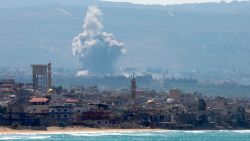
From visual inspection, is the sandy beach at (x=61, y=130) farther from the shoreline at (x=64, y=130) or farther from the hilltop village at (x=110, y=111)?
the hilltop village at (x=110, y=111)

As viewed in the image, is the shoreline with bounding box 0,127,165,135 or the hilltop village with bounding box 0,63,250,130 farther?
the hilltop village with bounding box 0,63,250,130

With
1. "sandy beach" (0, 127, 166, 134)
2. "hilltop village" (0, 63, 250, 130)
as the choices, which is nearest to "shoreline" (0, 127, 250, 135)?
"sandy beach" (0, 127, 166, 134)

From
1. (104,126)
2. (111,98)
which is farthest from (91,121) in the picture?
(111,98)

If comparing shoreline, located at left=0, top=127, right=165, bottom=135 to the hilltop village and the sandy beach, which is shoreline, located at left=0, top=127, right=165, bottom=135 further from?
the hilltop village

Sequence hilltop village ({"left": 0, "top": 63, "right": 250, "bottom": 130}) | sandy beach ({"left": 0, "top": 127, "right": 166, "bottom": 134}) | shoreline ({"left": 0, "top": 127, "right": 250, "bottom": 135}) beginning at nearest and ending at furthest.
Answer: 1. sandy beach ({"left": 0, "top": 127, "right": 166, "bottom": 134})
2. shoreline ({"left": 0, "top": 127, "right": 250, "bottom": 135})
3. hilltop village ({"left": 0, "top": 63, "right": 250, "bottom": 130})

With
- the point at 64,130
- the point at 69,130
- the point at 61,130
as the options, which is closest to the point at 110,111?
the point at 69,130

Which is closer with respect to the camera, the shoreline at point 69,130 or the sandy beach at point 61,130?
the sandy beach at point 61,130

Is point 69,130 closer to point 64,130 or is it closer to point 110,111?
point 64,130

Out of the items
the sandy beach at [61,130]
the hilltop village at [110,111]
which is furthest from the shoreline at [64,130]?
the hilltop village at [110,111]

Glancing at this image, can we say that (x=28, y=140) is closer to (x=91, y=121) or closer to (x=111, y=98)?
(x=91, y=121)
